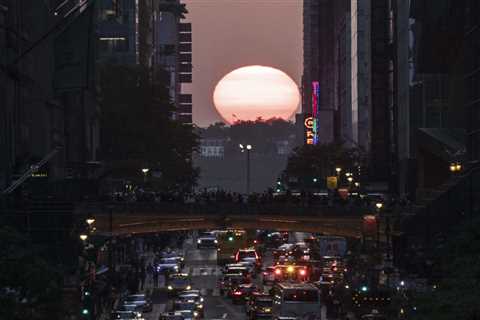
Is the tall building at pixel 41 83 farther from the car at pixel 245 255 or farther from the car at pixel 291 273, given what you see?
the car at pixel 245 255

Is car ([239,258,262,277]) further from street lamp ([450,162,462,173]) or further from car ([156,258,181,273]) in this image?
street lamp ([450,162,462,173])

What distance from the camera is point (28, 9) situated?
103 meters

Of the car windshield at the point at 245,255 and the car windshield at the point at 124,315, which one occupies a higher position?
the car windshield at the point at 245,255

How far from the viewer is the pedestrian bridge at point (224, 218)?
108000mm

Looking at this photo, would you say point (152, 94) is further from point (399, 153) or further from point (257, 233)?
point (399, 153)

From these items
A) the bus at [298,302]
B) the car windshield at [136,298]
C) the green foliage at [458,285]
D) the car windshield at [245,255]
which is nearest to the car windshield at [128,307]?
the car windshield at [136,298]

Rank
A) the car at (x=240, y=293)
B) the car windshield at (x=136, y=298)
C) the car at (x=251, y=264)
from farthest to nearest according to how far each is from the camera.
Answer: the car at (x=251, y=264) → the car at (x=240, y=293) → the car windshield at (x=136, y=298)

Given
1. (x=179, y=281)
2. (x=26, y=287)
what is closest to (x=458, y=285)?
(x=26, y=287)

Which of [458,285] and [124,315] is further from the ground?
[458,285]

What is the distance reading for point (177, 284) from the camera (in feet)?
368

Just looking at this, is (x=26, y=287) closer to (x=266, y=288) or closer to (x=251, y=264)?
(x=266, y=288)

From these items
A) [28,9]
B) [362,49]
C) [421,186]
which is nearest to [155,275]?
[421,186]

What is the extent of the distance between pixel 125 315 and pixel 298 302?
9122 millimetres

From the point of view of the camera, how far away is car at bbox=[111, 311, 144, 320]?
7975cm
